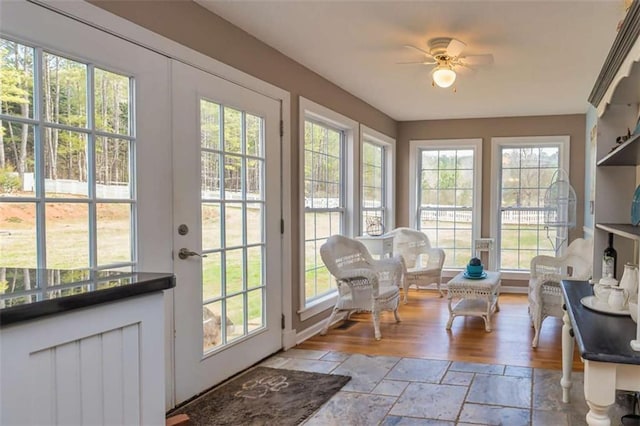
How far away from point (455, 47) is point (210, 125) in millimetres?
1760

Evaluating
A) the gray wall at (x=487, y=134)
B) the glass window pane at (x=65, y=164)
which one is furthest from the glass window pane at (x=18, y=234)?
the gray wall at (x=487, y=134)

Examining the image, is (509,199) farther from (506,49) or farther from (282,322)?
(282,322)

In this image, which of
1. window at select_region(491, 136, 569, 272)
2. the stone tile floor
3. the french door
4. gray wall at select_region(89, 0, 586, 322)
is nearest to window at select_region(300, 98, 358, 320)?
gray wall at select_region(89, 0, 586, 322)

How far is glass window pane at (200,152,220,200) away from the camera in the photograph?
300 cm

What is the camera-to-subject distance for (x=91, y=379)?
117 cm

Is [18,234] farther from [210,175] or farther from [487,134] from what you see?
[487,134]

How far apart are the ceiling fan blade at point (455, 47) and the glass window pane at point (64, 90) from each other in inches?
91.4

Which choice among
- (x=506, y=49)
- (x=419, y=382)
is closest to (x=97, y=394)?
(x=419, y=382)

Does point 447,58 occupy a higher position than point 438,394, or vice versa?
point 447,58

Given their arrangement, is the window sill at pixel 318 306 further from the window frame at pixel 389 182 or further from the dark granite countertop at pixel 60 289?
the dark granite countertop at pixel 60 289

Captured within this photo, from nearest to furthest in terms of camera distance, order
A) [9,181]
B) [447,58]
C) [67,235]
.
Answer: [9,181] < [67,235] < [447,58]

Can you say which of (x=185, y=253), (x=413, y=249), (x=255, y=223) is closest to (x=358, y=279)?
(x=255, y=223)

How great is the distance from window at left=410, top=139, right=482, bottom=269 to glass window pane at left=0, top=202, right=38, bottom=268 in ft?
18.9

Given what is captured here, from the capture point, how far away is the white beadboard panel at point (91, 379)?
114 cm
